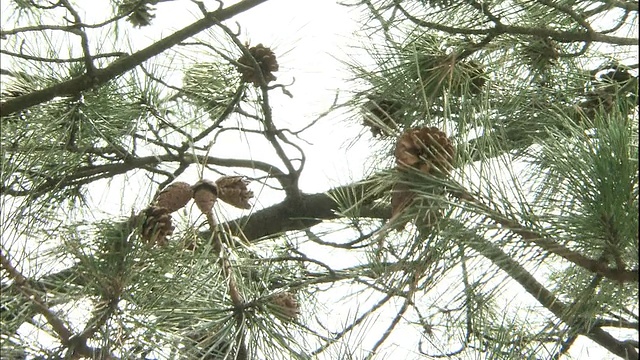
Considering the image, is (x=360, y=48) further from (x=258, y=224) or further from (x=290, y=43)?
(x=258, y=224)

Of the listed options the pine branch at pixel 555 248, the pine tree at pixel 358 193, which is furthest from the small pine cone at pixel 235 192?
the pine branch at pixel 555 248

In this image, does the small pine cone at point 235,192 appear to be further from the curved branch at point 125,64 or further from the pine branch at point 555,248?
the pine branch at point 555,248

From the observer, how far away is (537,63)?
1062mm

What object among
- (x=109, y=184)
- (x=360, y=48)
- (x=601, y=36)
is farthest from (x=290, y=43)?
(x=601, y=36)

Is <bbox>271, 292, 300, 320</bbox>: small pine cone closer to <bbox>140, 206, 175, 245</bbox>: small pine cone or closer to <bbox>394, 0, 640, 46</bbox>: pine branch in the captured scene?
<bbox>140, 206, 175, 245</bbox>: small pine cone

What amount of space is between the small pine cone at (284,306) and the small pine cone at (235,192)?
10 cm

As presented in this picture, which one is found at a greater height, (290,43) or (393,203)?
(290,43)

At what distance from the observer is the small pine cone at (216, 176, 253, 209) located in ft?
3.13

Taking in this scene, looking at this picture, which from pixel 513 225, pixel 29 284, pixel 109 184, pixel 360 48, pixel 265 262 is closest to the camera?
pixel 513 225

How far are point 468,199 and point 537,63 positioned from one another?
426 millimetres

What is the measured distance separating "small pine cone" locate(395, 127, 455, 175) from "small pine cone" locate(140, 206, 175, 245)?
0.90 ft

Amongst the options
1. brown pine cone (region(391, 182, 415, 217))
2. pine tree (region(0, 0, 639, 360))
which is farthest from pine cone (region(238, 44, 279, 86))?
brown pine cone (region(391, 182, 415, 217))

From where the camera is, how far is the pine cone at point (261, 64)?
Result: 115 centimetres

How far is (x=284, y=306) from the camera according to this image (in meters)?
0.91
